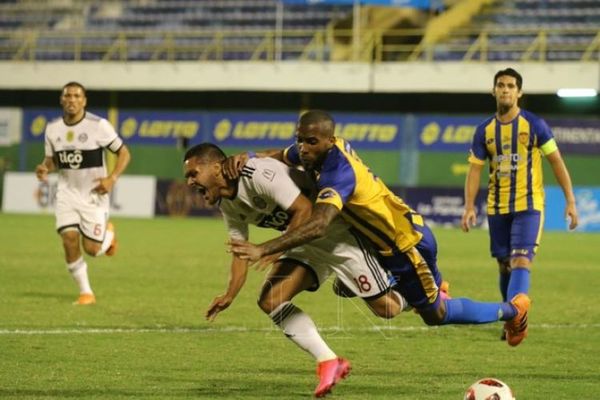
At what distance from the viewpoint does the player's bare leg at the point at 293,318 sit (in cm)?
757

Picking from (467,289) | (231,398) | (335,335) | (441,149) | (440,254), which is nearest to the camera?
(231,398)

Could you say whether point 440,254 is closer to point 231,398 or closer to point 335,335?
point 335,335

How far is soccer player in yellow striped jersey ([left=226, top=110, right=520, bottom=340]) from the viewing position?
6965 millimetres

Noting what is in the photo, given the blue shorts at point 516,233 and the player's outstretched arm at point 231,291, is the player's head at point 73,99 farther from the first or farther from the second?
the player's outstretched arm at point 231,291

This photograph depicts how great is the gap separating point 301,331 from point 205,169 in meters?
1.20

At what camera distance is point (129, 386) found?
7715 mm

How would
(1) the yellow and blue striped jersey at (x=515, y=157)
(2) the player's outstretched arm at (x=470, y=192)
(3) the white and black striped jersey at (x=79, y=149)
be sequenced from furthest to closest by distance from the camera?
(3) the white and black striped jersey at (x=79, y=149) → (2) the player's outstretched arm at (x=470, y=192) → (1) the yellow and blue striped jersey at (x=515, y=157)

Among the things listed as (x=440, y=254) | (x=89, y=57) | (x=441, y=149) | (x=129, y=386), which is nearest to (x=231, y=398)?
(x=129, y=386)

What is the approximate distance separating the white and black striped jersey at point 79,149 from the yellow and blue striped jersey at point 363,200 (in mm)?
6134

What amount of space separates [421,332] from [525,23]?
27.3m

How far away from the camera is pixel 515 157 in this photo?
34.4 ft

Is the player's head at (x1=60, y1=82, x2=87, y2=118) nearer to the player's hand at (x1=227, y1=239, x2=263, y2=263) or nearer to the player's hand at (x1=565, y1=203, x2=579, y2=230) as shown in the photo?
the player's hand at (x1=565, y1=203, x2=579, y2=230)

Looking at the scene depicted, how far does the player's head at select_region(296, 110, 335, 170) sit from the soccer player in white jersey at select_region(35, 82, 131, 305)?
6.39 metres

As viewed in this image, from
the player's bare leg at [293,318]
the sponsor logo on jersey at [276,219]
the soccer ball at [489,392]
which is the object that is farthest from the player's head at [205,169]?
the soccer ball at [489,392]
